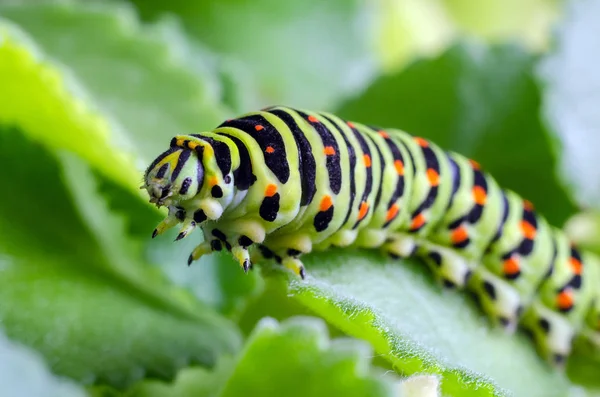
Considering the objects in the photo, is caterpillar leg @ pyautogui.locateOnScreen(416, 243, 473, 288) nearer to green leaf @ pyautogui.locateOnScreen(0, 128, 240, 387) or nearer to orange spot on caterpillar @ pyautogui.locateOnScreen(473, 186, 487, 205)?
orange spot on caterpillar @ pyautogui.locateOnScreen(473, 186, 487, 205)

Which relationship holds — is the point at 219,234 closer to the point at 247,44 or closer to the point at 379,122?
the point at 379,122

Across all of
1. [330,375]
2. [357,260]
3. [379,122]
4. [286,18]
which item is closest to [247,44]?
[286,18]

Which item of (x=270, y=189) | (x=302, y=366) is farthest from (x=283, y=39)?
(x=302, y=366)

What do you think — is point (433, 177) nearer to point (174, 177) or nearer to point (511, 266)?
point (511, 266)

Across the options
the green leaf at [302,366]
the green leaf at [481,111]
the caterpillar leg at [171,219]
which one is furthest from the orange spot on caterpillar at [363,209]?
the green leaf at [481,111]

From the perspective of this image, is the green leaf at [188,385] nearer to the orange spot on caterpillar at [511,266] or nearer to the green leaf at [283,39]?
the orange spot on caterpillar at [511,266]

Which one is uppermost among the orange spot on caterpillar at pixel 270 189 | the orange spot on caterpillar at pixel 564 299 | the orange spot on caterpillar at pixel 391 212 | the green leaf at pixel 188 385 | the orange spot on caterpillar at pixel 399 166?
the orange spot on caterpillar at pixel 564 299
